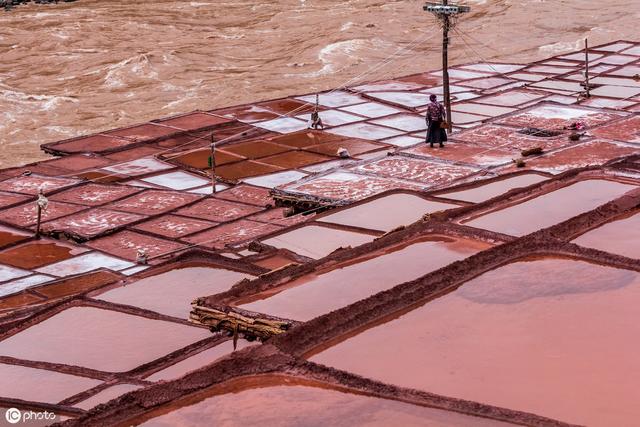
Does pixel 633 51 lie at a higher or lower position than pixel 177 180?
higher

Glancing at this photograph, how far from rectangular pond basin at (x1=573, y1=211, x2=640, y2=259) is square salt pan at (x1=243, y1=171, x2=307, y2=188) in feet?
20.7

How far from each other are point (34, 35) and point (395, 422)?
2464 centimetres

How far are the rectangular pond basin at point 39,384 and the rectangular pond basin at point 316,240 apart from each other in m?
2.43

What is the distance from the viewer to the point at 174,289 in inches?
275

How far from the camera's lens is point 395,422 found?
395 cm

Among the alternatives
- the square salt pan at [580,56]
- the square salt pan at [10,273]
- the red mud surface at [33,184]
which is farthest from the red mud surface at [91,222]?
the square salt pan at [580,56]

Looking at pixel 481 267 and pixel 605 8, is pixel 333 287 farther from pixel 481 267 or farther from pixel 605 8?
pixel 605 8

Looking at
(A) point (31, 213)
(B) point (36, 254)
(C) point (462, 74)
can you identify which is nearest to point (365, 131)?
(C) point (462, 74)

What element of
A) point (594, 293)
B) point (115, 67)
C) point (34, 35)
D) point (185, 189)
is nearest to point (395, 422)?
point (594, 293)

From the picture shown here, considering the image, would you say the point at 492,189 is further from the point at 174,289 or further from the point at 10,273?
the point at 10,273

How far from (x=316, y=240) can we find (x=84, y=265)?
2.94m

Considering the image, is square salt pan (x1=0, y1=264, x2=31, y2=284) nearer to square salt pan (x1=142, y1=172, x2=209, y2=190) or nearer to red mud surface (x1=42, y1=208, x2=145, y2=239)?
red mud surface (x1=42, y1=208, x2=145, y2=239)

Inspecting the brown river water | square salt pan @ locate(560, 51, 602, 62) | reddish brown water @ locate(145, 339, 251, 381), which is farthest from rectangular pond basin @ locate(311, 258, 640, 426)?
square salt pan @ locate(560, 51, 602, 62)

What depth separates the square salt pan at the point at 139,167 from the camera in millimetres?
13395
